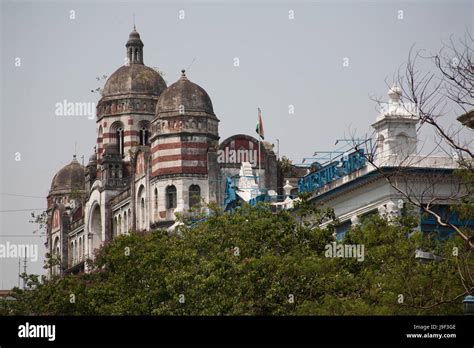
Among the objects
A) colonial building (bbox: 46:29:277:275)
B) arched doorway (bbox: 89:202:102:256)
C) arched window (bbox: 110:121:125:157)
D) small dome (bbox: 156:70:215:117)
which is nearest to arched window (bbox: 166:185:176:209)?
colonial building (bbox: 46:29:277:275)

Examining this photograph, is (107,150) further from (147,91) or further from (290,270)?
(290,270)

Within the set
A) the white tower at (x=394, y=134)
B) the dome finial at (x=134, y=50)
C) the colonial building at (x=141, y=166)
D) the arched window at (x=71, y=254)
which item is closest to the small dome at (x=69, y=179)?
the colonial building at (x=141, y=166)

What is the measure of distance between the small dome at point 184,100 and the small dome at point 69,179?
86.7 feet

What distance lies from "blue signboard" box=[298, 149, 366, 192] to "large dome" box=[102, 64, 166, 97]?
34042 mm

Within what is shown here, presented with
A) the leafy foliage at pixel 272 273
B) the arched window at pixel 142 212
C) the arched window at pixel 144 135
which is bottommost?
the leafy foliage at pixel 272 273

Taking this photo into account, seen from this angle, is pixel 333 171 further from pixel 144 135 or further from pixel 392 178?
pixel 144 135

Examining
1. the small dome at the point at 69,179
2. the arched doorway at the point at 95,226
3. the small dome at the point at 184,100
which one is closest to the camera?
the small dome at the point at 184,100

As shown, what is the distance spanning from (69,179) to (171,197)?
28089 mm

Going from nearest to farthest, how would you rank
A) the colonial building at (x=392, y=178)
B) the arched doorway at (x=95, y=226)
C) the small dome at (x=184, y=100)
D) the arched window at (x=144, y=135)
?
the colonial building at (x=392, y=178) < the small dome at (x=184, y=100) < the arched doorway at (x=95, y=226) < the arched window at (x=144, y=135)

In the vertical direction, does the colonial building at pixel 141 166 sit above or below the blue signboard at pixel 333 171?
above

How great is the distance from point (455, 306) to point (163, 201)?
4375 centimetres

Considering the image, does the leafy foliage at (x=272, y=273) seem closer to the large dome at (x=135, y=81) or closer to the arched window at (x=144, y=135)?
the large dome at (x=135, y=81)

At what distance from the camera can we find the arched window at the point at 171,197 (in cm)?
7629
